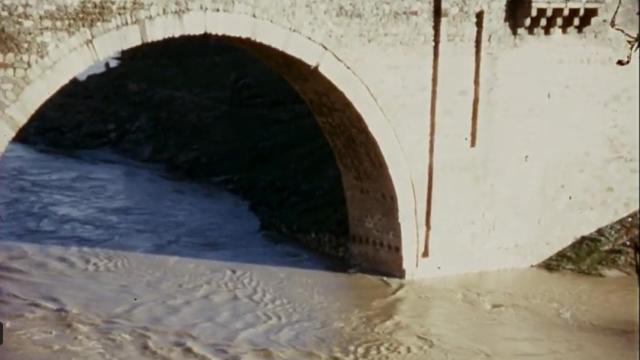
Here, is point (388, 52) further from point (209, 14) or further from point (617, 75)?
point (617, 75)

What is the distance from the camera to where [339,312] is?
12.6m

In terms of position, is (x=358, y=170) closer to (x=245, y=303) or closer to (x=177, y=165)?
(x=245, y=303)

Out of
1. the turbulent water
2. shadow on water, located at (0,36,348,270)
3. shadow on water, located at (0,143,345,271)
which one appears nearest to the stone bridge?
the turbulent water

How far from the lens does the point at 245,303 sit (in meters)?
12.7

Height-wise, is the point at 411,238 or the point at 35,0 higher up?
the point at 35,0

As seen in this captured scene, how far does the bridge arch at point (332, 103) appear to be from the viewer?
959cm

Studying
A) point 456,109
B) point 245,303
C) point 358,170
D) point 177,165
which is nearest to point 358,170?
point 358,170

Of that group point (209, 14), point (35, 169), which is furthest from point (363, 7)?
point (35, 169)

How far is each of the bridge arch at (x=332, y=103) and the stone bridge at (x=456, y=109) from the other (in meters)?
0.02

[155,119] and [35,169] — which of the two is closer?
[35,169]

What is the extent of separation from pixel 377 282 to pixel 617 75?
5055mm

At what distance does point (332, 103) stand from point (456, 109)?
1832mm

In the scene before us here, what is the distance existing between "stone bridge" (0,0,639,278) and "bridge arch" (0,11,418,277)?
0.02 m

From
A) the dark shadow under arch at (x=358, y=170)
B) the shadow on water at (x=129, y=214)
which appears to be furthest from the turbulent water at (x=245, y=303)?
the dark shadow under arch at (x=358, y=170)
